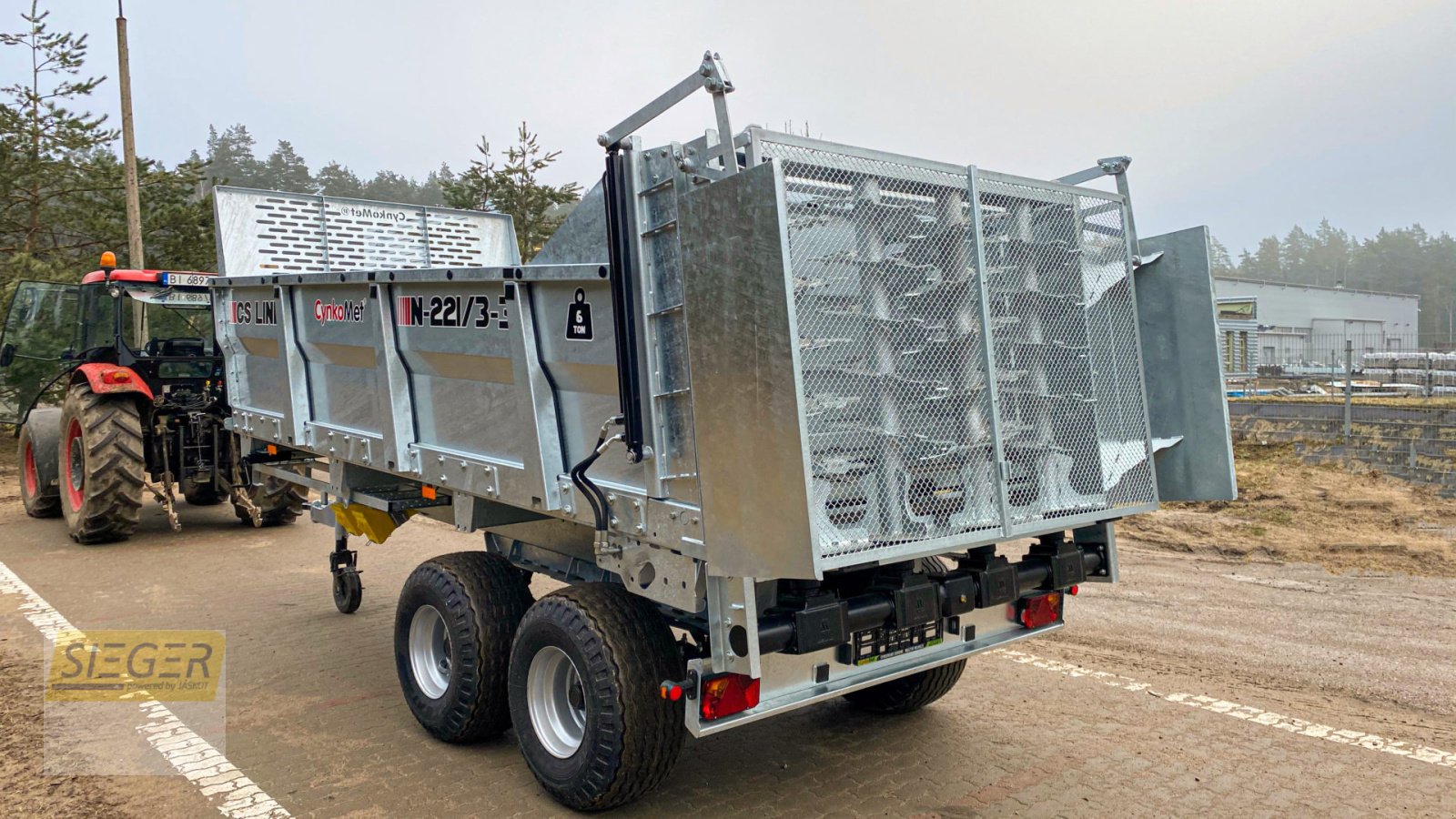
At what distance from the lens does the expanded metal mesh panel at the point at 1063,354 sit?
3.87 metres

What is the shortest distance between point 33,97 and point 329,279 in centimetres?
1945

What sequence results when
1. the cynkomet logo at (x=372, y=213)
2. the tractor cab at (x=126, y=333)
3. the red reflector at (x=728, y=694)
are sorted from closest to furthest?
the red reflector at (x=728, y=694) → the cynkomet logo at (x=372, y=213) → the tractor cab at (x=126, y=333)

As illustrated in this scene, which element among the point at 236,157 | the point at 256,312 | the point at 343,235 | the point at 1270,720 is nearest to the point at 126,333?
the point at 343,235

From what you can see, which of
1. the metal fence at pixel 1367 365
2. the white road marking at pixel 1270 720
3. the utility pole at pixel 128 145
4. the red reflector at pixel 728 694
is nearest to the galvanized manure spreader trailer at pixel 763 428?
the red reflector at pixel 728 694

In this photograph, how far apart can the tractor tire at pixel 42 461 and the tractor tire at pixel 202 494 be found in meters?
1.24

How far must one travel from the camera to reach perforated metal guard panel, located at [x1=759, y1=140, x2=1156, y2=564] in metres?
3.30

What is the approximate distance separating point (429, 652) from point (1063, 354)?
131 inches

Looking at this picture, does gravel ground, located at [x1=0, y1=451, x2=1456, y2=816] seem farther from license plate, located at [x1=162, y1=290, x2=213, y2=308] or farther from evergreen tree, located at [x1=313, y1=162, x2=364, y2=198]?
evergreen tree, located at [x1=313, y1=162, x2=364, y2=198]

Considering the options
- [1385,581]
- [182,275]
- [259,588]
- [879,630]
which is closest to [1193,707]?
[879,630]

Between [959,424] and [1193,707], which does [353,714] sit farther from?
[1193,707]

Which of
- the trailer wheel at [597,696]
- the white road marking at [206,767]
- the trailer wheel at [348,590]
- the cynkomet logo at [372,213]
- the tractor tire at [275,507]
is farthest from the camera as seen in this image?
the tractor tire at [275,507]

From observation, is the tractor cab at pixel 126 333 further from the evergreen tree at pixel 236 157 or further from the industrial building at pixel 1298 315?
the evergreen tree at pixel 236 157

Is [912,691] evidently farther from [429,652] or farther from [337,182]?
[337,182]

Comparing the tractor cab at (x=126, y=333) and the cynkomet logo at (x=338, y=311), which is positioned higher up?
the tractor cab at (x=126, y=333)
